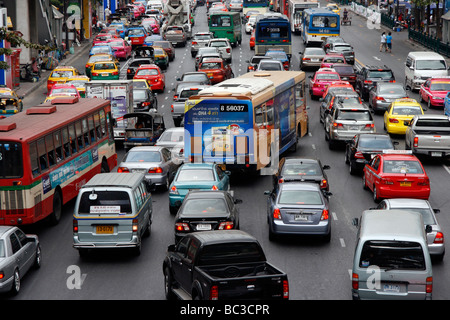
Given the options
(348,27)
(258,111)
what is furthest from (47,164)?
(348,27)

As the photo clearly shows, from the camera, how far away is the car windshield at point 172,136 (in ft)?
104

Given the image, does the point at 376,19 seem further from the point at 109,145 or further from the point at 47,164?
the point at 47,164

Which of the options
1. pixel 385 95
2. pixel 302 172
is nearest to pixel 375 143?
pixel 302 172

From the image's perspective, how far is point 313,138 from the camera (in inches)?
1467

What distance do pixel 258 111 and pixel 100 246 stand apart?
32.4ft

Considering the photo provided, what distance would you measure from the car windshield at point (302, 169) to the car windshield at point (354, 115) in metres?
8.21

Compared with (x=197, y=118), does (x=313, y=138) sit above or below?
below

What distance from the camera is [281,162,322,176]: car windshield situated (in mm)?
25375

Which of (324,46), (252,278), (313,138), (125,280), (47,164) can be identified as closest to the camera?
(252,278)

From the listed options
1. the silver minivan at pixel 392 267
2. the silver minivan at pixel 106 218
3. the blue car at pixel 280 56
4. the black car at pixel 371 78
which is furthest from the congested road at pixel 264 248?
the blue car at pixel 280 56

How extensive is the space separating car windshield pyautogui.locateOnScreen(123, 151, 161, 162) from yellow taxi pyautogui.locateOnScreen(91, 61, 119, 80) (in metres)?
23.8

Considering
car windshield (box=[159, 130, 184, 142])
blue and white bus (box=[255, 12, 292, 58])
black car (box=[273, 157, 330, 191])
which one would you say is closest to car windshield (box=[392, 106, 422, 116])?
car windshield (box=[159, 130, 184, 142])

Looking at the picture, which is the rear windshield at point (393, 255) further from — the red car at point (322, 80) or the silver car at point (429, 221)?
the red car at point (322, 80)

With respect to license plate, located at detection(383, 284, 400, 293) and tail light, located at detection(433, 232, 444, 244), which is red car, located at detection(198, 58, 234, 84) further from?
license plate, located at detection(383, 284, 400, 293)
